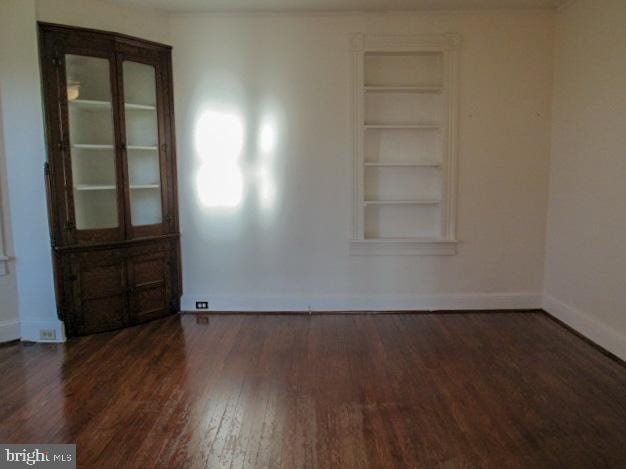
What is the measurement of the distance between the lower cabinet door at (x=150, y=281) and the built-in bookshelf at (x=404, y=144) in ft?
5.83

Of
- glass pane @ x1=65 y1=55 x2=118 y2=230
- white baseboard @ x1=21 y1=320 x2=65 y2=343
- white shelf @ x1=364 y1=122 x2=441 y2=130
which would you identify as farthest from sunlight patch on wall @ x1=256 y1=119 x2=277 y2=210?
white baseboard @ x1=21 y1=320 x2=65 y2=343

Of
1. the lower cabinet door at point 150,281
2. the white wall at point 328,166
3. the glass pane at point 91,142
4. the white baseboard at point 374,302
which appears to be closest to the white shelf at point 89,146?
the glass pane at point 91,142

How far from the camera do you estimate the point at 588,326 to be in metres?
3.76

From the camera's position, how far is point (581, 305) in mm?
3896

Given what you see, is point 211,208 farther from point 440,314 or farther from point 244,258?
point 440,314

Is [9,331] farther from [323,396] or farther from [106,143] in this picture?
[323,396]

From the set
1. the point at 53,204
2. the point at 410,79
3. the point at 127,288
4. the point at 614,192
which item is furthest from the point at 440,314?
the point at 53,204

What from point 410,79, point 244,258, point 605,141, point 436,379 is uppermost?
point 410,79

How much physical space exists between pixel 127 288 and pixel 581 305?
12.7 feet

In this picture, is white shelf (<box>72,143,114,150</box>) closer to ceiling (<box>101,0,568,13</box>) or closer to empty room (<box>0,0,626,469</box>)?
empty room (<box>0,0,626,469</box>)

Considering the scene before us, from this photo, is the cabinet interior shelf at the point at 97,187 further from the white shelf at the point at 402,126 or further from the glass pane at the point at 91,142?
the white shelf at the point at 402,126

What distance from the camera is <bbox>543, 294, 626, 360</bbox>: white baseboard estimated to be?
3.40 meters

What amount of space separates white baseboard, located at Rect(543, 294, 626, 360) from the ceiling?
2.63 metres

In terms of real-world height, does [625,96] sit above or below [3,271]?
above
